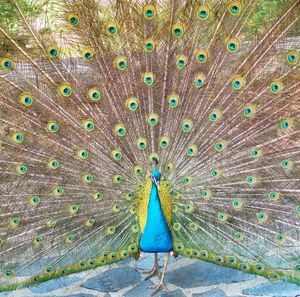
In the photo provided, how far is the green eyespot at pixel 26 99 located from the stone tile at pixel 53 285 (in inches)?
56.3

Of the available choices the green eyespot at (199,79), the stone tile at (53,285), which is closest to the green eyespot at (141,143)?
the green eyespot at (199,79)

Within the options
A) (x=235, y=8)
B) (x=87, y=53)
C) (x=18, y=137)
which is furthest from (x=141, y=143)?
(x=235, y=8)

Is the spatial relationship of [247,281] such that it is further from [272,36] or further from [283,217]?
[272,36]

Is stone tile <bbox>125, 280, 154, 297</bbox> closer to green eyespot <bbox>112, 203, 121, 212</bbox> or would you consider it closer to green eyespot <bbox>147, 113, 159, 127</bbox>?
green eyespot <bbox>112, 203, 121, 212</bbox>

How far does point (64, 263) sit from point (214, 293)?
1059mm

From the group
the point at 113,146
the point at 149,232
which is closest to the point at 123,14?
the point at 113,146

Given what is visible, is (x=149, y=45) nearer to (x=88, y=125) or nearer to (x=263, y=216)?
(x=88, y=125)

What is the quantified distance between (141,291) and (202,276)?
1.60ft

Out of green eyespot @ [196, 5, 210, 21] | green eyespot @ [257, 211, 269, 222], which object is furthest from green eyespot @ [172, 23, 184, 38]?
green eyespot @ [257, 211, 269, 222]

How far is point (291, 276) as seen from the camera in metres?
3.47

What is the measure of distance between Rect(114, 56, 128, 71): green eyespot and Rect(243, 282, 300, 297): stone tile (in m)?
1.77

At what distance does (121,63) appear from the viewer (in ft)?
10.7

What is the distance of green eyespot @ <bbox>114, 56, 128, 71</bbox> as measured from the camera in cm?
324

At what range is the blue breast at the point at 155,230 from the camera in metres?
3.39
